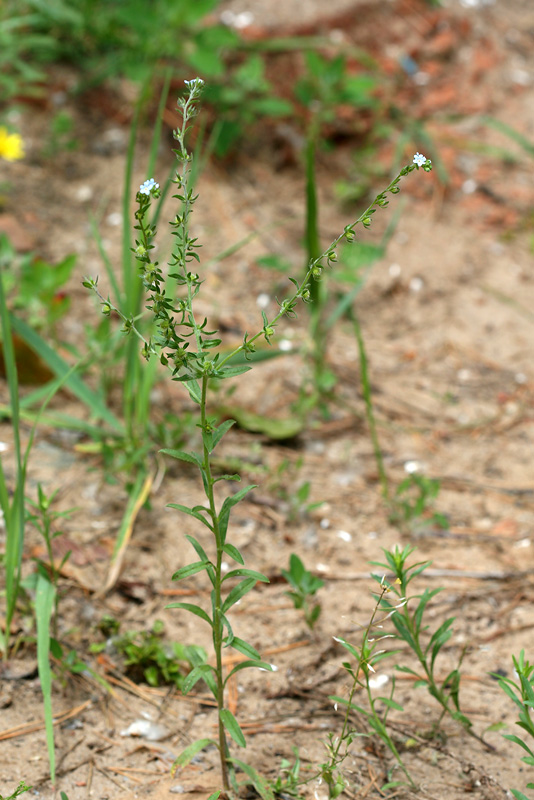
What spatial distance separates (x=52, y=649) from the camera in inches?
57.6

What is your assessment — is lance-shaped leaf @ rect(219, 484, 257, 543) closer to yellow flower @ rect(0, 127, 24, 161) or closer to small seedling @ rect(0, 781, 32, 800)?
small seedling @ rect(0, 781, 32, 800)

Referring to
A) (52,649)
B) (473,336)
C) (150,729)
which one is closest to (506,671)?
(150,729)

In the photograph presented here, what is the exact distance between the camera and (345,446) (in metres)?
2.34

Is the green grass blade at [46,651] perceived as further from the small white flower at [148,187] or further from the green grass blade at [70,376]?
the small white flower at [148,187]

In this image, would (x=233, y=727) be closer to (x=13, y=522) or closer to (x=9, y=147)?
(x=13, y=522)

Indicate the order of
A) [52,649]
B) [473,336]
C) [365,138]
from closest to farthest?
[52,649] → [473,336] → [365,138]

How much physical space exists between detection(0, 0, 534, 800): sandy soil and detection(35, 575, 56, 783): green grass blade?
0.31 feet

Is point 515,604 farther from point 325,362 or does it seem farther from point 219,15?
point 219,15

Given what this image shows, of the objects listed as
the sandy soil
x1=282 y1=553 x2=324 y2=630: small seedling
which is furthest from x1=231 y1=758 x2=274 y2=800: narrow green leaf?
x1=282 y1=553 x2=324 y2=630: small seedling

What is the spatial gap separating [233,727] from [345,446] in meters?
1.24

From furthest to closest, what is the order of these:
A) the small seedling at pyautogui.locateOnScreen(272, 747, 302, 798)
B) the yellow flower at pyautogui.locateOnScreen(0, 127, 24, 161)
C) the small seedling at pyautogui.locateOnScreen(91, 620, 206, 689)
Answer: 1. the yellow flower at pyautogui.locateOnScreen(0, 127, 24, 161)
2. the small seedling at pyautogui.locateOnScreen(91, 620, 206, 689)
3. the small seedling at pyautogui.locateOnScreen(272, 747, 302, 798)

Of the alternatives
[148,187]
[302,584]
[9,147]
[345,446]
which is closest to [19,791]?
[302,584]

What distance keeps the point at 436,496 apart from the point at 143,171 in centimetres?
187

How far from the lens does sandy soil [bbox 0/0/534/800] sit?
1453mm
